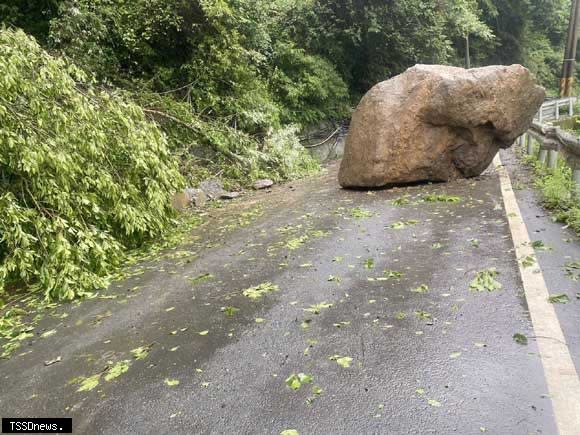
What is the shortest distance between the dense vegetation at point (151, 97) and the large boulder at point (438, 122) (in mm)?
3417

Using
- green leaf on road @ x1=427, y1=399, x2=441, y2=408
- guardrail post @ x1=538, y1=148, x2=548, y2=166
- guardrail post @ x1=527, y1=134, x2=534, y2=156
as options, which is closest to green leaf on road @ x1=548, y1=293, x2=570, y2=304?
green leaf on road @ x1=427, y1=399, x2=441, y2=408

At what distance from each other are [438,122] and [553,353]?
19.3ft

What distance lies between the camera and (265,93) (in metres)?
13.7

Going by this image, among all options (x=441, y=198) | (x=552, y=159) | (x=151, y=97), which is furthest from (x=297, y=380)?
(x=151, y=97)

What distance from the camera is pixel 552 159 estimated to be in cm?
779

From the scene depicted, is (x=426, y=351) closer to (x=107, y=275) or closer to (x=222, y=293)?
(x=222, y=293)

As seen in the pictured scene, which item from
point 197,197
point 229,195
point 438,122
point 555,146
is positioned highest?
point 438,122

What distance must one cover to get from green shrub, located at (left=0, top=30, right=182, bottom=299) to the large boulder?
3806 mm

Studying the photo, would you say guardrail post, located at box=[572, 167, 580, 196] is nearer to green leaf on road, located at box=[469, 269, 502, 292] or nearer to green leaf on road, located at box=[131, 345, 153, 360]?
green leaf on road, located at box=[469, 269, 502, 292]

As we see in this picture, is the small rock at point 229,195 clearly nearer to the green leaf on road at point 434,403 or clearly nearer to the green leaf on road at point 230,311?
the green leaf on road at point 230,311

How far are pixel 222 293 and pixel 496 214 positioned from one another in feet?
12.3

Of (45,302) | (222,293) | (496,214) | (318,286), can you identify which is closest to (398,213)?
(496,214)

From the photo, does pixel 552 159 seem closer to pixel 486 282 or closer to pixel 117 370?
pixel 486 282

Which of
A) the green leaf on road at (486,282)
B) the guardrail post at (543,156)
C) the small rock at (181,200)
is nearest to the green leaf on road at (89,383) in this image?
the green leaf on road at (486,282)
